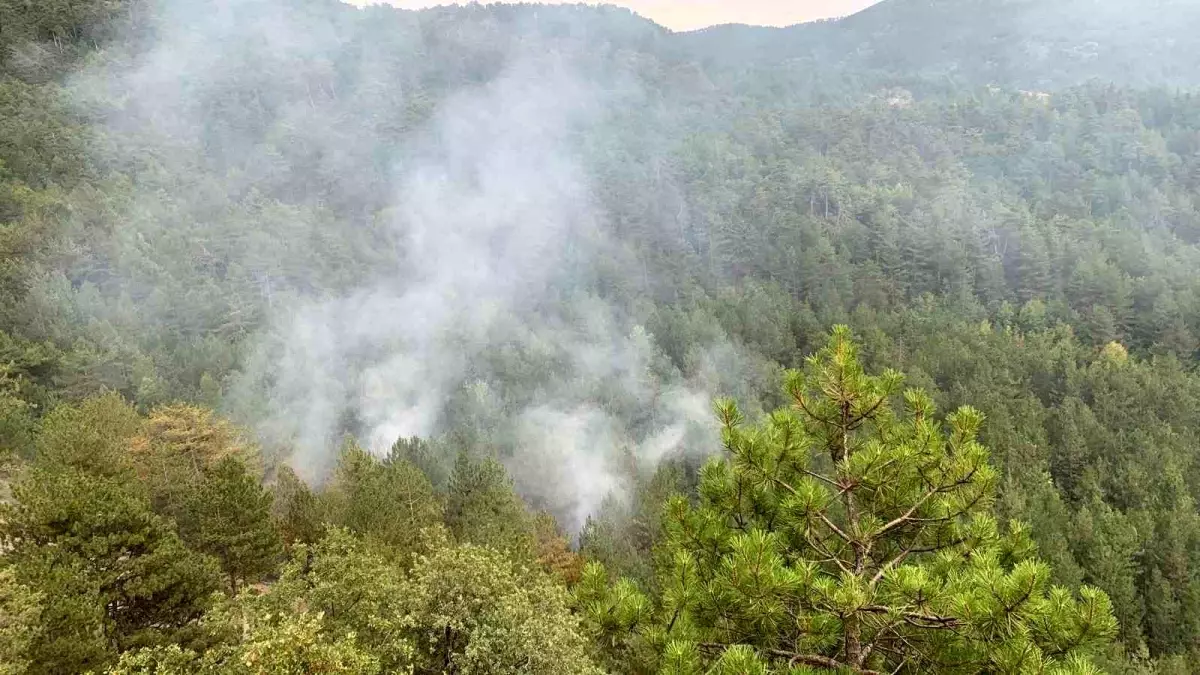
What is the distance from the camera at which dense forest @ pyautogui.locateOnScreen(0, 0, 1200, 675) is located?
21.2 ft

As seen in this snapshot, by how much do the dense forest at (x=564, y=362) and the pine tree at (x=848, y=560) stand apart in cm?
5

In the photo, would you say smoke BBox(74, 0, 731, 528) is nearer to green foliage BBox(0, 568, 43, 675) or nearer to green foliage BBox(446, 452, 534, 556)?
green foliage BBox(446, 452, 534, 556)

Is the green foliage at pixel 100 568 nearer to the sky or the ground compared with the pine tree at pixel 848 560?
nearer to the ground

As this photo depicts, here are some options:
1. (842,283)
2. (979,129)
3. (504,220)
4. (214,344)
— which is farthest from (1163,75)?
(214,344)

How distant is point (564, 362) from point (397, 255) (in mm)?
34331

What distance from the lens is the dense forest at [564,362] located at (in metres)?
6.45

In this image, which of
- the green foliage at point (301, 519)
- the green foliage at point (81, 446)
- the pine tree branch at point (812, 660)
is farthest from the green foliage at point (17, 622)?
the green foliage at point (301, 519)

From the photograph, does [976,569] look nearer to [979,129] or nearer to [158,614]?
[158,614]

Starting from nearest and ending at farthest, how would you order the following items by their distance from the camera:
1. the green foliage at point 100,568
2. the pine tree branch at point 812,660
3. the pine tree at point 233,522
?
1. the pine tree branch at point 812,660
2. the green foliage at point 100,568
3. the pine tree at point 233,522

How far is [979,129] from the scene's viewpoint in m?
126

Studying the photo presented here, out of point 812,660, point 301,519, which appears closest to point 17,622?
point 812,660

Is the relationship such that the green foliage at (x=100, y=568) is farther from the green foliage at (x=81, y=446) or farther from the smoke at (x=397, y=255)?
the smoke at (x=397, y=255)

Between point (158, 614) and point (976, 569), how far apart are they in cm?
1644

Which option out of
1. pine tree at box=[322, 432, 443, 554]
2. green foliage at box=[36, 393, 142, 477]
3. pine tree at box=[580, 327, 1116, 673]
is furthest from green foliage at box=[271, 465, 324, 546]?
pine tree at box=[580, 327, 1116, 673]
